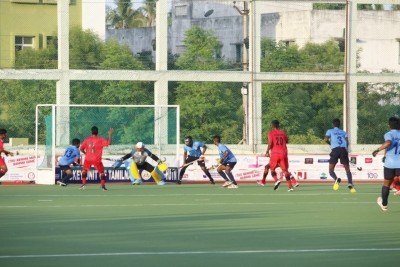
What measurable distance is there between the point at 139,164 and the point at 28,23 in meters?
43.0

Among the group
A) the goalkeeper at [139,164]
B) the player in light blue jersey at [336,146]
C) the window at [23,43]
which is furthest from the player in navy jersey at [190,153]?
the window at [23,43]

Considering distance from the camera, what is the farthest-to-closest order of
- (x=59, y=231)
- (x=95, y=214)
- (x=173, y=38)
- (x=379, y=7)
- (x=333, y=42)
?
(x=379, y=7)
(x=173, y=38)
(x=333, y=42)
(x=95, y=214)
(x=59, y=231)

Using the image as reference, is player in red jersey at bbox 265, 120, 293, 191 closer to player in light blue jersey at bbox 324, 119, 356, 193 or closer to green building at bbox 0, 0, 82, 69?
player in light blue jersey at bbox 324, 119, 356, 193

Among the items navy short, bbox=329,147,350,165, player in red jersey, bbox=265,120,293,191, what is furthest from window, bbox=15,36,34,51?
navy short, bbox=329,147,350,165

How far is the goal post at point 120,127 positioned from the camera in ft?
137

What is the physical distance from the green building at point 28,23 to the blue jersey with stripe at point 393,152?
5412 cm

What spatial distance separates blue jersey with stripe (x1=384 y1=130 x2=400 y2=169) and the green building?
5412 centimetres

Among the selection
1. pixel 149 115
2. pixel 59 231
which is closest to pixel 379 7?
pixel 149 115

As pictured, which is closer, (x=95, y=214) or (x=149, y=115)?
(x=95, y=214)

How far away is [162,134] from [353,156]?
6.67 metres

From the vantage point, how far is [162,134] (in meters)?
42.9

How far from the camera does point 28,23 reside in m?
79.6

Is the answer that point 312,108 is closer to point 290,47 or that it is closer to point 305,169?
point 290,47

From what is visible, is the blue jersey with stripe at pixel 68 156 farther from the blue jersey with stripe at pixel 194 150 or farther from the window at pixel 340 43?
the window at pixel 340 43
